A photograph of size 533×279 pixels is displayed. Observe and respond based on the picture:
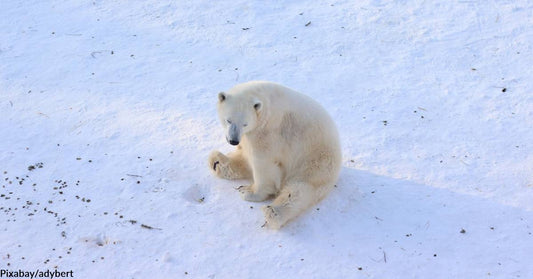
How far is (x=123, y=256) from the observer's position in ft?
15.2

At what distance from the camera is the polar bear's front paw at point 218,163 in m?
5.48

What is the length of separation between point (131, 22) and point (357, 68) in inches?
132

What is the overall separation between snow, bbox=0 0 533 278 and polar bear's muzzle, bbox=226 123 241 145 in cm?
82

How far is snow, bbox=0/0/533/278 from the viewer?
4.71 metres

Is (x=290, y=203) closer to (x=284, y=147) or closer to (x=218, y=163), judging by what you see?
(x=284, y=147)

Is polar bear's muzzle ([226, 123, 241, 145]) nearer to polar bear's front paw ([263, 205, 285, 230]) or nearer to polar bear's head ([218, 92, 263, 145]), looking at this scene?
polar bear's head ([218, 92, 263, 145])

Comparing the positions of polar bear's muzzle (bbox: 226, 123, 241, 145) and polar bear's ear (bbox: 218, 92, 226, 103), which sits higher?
polar bear's ear (bbox: 218, 92, 226, 103)

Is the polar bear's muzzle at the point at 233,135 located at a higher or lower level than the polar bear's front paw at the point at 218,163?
higher

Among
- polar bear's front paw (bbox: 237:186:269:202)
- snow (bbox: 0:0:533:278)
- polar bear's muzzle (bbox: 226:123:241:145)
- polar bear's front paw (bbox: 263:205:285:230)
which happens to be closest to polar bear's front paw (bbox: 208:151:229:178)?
snow (bbox: 0:0:533:278)

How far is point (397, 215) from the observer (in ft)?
16.9

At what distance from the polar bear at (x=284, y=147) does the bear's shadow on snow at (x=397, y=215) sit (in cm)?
18

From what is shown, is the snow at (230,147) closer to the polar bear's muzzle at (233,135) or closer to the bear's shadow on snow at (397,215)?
the bear's shadow on snow at (397,215)

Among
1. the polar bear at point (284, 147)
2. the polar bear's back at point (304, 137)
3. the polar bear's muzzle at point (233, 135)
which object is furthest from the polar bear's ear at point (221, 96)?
the polar bear's back at point (304, 137)

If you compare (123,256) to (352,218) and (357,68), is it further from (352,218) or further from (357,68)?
(357,68)
